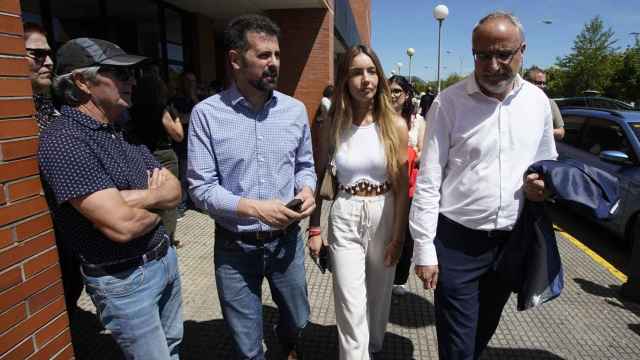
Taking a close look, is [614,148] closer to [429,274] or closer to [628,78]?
[429,274]

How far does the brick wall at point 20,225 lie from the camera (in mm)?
1605

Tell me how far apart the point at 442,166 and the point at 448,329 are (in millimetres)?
885

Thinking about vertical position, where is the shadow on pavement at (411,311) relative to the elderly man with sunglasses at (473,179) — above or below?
below

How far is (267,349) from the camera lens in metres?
3.15

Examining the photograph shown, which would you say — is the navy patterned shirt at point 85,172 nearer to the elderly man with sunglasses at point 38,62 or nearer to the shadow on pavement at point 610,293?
the elderly man with sunglasses at point 38,62

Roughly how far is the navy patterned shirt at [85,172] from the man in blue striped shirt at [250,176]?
14.0 inches

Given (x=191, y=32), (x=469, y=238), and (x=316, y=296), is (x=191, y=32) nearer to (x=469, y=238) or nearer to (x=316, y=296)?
(x=316, y=296)

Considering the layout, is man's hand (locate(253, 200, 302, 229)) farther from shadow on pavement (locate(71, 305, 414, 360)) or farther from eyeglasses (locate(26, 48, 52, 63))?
eyeglasses (locate(26, 48, 52, 63))

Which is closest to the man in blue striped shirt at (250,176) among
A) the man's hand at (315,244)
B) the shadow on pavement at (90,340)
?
the man's hand at (315,244)

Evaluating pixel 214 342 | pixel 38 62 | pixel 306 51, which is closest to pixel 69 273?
pixel 214 342

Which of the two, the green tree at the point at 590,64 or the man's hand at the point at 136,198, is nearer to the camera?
the man's hand at the point at 136,198

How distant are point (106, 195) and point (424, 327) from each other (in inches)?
107

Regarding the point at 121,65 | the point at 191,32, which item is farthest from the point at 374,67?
the point at 191,32

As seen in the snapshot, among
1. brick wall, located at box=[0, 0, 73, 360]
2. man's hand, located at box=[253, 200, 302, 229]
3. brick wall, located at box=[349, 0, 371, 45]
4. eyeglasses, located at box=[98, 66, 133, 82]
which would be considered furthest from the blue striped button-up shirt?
brick wall, located at box=[349, 0, 371, 45]
